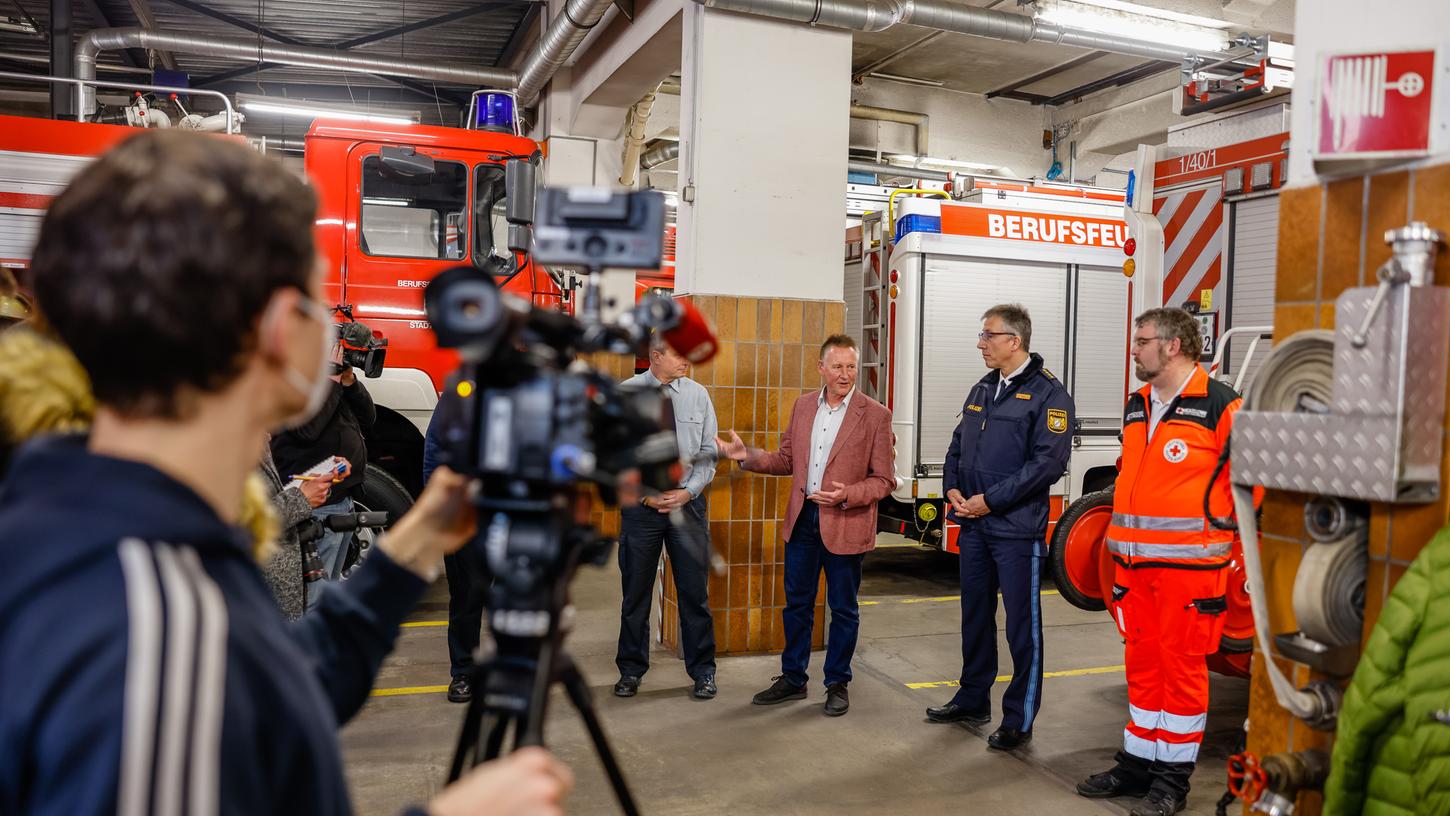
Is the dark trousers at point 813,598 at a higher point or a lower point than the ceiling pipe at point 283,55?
lower

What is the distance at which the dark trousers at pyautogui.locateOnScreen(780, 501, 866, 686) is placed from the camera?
482 centimetres

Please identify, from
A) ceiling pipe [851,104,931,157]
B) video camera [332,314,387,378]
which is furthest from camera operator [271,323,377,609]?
ceiling pipe [851,104,931,157]

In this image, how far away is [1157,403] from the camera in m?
3.90

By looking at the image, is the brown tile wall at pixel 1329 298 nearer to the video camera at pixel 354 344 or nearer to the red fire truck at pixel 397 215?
the video camera at pixel 354 344

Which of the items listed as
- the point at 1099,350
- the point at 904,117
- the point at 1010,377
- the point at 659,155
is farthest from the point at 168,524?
the point at 904,117

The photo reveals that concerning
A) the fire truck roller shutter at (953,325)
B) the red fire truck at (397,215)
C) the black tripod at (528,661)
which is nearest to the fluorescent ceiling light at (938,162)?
the fire truck roller shutter at (953,325)

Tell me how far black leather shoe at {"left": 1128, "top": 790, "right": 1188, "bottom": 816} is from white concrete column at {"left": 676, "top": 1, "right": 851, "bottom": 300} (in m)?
3.01

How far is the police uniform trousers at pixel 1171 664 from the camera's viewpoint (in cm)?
365

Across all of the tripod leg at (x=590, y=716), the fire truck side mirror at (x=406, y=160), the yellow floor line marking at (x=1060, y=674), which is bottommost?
the yellow floor line marking at (x=1060, y=674)

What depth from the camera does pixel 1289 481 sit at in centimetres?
214

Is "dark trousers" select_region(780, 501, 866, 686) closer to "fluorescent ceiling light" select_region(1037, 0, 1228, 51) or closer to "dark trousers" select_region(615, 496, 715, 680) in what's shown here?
"dark trousers" select_region(615, 496, 715, 680)

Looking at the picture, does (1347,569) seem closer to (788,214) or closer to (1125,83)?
(788,214)

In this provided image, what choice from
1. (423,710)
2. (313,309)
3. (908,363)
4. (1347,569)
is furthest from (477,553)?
(908,363)

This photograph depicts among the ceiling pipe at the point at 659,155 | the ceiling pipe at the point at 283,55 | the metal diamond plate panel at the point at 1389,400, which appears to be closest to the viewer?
the metal diamond plate panel at the point at 1389,400
